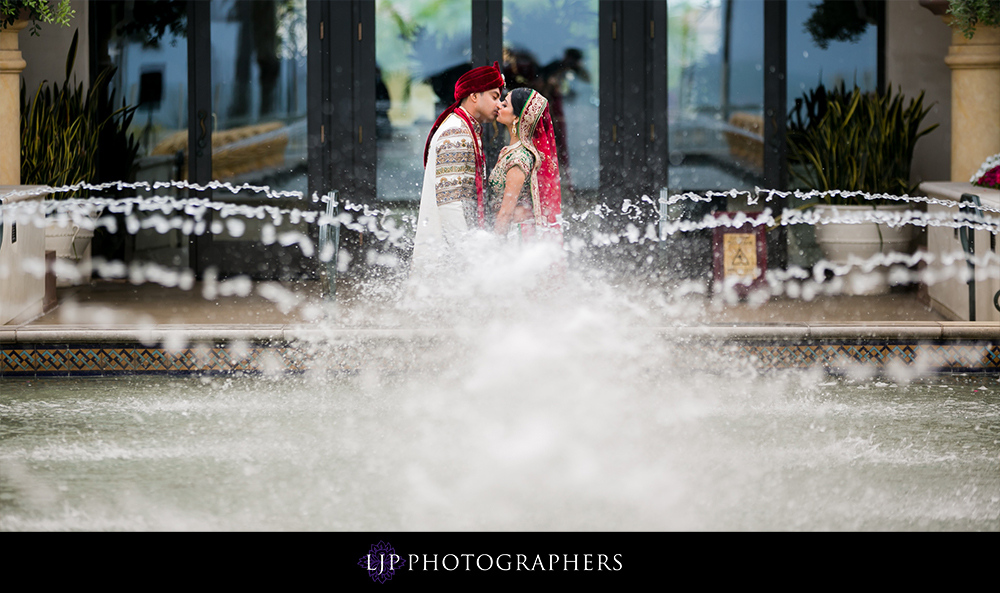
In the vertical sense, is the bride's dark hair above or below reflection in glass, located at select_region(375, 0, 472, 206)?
below

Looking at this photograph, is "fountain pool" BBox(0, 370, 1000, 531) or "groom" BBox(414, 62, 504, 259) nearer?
"fountain pool" BBox(0, 370, 1000, 531)

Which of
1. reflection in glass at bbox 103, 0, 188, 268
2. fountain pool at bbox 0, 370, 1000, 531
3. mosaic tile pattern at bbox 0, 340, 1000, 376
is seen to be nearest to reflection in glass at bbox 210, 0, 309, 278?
reflection in glass at bbox 103, 0, 188, 268

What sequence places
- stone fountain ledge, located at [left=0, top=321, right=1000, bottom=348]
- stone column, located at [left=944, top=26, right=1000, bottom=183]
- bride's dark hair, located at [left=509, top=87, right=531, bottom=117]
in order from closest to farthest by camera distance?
bride's dark hair, located at [left=509, top=87, right=531, bottom=117], stone fountain ledge, located at [left=0, top=321, right=1000, bottom=348], stone column, located at [left=944, top=26, right=1000, bottom=183]

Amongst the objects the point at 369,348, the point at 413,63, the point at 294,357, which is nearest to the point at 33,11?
the point at 413,63

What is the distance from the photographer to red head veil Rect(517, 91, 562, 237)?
5492 millimetres

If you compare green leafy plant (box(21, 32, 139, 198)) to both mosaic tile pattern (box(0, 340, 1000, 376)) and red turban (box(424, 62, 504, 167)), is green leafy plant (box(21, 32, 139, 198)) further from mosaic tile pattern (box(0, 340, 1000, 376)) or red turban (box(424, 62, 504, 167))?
red turban (box(424, 62, 504, 167))

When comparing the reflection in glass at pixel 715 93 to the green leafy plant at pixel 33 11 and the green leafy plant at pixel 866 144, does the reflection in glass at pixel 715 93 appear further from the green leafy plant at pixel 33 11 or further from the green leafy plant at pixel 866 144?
the green leafy plant at pixel 33 11

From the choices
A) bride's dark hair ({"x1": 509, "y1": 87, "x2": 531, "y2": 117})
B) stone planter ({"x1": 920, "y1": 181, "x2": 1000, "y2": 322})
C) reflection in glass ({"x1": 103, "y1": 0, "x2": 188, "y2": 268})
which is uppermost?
reflection in glass ({"x1": 103, "y1": 0, "x2": 188, "y2": 268})

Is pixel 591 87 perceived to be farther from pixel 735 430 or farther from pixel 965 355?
pixel 735 430

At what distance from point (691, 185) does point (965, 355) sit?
316cm

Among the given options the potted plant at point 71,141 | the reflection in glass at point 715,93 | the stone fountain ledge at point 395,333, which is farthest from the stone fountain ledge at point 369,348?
the reflection in glass at point 715,93

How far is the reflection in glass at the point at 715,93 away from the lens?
861cm

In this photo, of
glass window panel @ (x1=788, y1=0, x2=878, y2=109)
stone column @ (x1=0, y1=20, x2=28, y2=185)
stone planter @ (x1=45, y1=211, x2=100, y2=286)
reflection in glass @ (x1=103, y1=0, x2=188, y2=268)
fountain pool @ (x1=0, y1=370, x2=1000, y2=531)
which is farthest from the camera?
reflection in glass @ (x1=103, y1=0, x2=188, y2=268)

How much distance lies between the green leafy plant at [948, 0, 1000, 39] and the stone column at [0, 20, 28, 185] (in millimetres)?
5865
